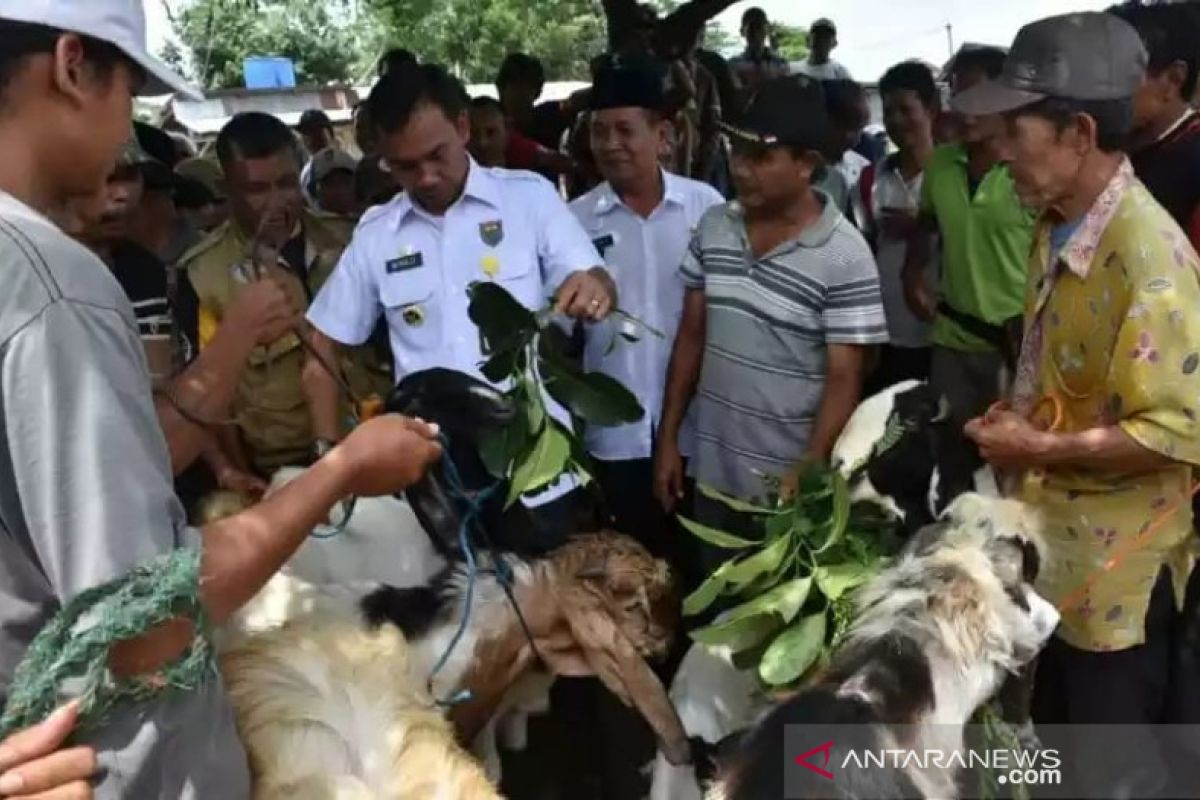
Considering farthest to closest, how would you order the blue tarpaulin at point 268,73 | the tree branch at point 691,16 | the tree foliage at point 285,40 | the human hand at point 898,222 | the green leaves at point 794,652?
1. the tree foliage at point 285,40
2. the blue tarpaulin at point 268,73
3. the tree branch at point 691,16
4. the human hand at point 898,222
5. the green leaves at point 794,652

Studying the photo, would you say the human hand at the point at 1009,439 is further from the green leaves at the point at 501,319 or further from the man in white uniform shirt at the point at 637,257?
the man in white uniform shirt at the point at 637,257

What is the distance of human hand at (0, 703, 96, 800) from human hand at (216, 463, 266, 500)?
4.89 feet

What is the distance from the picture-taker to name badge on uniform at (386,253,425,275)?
3.29 metres

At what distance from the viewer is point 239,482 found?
10.3ft

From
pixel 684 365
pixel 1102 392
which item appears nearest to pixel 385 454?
pixel 1102 392

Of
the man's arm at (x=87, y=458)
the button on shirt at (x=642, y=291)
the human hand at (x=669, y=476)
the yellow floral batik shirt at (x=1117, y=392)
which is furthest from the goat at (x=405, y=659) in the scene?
the button on shirt at (x=642, y=291)

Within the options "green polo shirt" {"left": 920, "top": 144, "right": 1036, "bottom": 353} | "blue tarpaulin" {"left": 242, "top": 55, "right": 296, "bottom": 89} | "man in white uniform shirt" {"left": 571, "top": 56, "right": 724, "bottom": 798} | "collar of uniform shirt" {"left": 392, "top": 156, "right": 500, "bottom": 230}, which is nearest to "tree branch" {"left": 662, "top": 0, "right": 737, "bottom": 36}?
"green polo shirt" {"left": 920, "top": 144, "right": 1036, "bottom": 353}

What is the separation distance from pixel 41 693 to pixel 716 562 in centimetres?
198

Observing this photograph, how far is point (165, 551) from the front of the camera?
1430 mm

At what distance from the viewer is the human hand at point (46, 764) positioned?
4.59 ft

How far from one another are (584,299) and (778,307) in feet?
2.50

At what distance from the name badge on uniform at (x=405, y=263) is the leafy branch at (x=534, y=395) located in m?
0.55

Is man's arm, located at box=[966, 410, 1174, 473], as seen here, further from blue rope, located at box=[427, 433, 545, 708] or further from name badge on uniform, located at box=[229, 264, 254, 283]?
name badge on uniform, located at box=[229, 264, 254, 283]

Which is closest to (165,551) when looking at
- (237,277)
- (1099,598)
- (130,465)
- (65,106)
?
(130,465)
